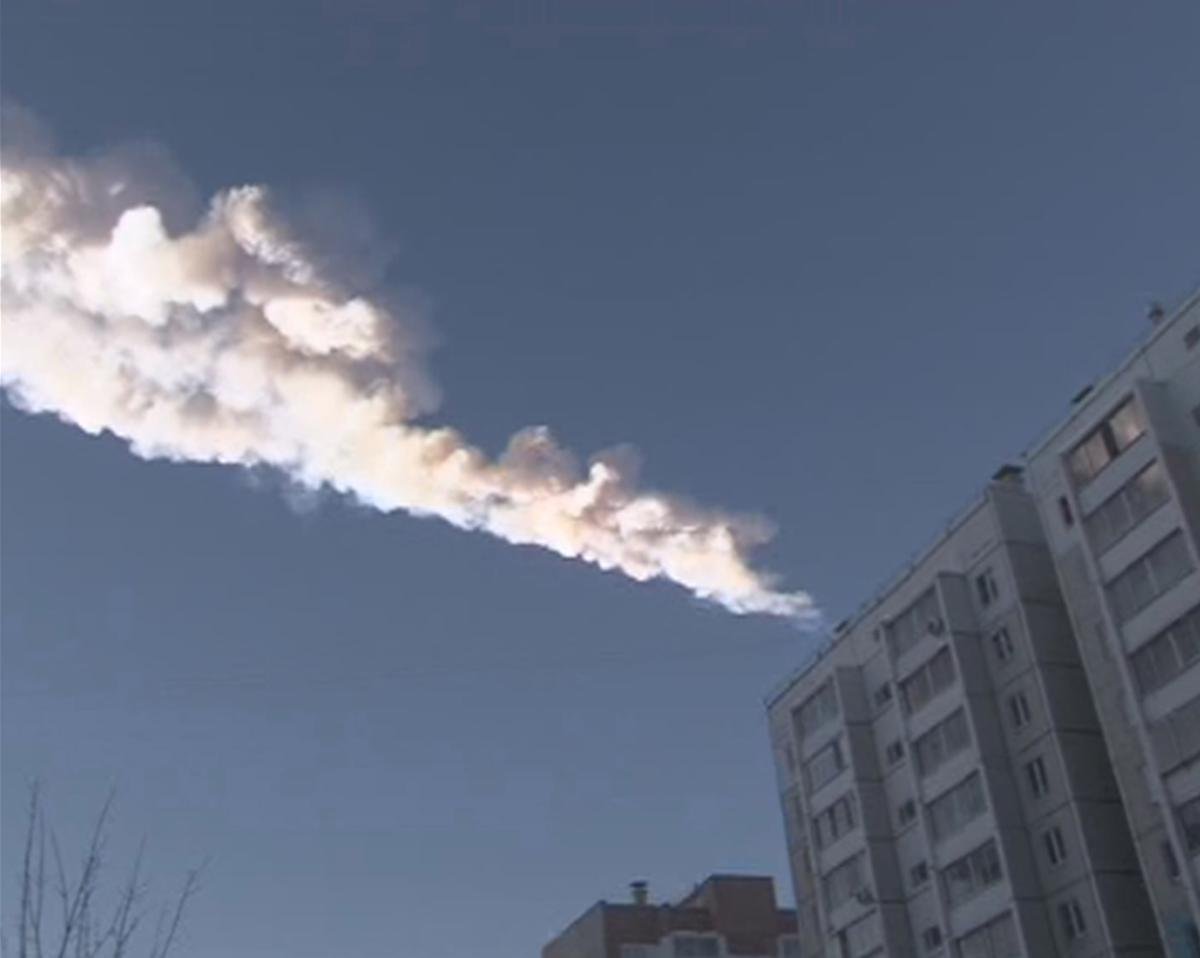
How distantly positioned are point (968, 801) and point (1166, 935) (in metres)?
10.5

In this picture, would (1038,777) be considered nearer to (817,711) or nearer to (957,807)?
(957,807)

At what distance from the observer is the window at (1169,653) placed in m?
50.1

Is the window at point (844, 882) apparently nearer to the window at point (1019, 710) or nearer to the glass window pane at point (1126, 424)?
the window at point (1019, 710)

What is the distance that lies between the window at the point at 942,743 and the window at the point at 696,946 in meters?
37.3

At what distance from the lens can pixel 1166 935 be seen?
51062 mm

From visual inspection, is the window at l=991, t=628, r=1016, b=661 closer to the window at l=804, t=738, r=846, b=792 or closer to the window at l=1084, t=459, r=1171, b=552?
the window at l=1084, t=459, r=1171, b=552

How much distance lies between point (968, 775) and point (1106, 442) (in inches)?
551

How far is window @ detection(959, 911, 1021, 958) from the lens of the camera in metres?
57.0

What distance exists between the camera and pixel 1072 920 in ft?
184

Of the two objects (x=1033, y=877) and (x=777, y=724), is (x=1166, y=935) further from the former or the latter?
(x=777, y=724)

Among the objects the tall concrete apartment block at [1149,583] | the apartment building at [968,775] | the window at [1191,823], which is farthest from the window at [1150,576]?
the apartment building at [968,775]

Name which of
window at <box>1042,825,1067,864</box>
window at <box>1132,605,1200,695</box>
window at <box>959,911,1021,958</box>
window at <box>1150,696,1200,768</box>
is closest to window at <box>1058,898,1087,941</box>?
window at <box>1042,825,1067,864</box>

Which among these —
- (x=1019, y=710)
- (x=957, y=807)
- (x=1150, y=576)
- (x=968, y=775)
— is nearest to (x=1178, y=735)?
Result: (x=1150, y=576)

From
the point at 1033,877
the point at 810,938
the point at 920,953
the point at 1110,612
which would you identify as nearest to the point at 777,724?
the point at 810,938
